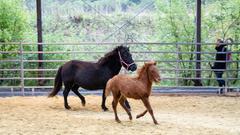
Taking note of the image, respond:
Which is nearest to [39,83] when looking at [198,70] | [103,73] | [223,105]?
[103,73]

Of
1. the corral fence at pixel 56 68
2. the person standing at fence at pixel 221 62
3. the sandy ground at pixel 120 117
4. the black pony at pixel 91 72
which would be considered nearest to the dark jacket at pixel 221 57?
the person standing at fence at pixel 221 62

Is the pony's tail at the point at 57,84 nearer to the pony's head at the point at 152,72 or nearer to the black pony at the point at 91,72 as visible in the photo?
the black pony at the point at 91,72

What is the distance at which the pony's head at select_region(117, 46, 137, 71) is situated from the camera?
399 inches

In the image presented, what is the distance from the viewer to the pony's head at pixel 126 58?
10.1m

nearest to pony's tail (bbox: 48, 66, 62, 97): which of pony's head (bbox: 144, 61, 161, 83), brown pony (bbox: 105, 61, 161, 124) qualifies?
brown pony (bbox: 105, 61, 161, 124)

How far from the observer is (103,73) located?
34.2 ft

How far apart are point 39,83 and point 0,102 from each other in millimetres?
2244

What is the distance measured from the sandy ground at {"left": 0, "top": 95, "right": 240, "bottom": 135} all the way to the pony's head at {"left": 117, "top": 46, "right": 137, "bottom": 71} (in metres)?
1.03

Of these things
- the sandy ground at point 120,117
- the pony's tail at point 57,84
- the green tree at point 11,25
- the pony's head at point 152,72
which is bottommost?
the sandy ground at point 120,117

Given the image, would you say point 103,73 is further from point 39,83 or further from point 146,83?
point 39,83

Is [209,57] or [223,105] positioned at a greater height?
[209,57]

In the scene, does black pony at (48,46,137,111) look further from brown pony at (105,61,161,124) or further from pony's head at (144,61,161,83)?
pony's head at (144,61,161,83)

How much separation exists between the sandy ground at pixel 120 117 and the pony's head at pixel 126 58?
1025 mm

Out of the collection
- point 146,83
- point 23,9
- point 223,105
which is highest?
point 23,9
